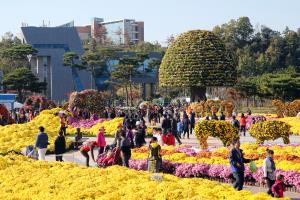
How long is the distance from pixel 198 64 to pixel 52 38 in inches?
1880

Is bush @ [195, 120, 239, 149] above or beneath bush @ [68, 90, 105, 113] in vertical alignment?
beneath

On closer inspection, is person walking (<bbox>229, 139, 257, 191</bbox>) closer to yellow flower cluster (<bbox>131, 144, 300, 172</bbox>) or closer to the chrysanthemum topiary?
yellow flower cluster (<bbox>131, 144, 300, 172</bbox>)

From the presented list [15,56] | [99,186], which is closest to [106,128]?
[99,186]

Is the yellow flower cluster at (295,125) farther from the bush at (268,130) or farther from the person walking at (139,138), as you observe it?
the person walking at (139,138)

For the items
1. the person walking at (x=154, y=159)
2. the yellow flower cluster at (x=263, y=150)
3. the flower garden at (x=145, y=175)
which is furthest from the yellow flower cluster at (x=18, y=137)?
the yellow flower cluster at (x=263, y=150)

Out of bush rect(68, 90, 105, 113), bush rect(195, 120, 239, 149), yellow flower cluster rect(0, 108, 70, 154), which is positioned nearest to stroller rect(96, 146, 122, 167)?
bush rect(195, 120, 239, 149)

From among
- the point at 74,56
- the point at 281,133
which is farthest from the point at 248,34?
the point at 281,133

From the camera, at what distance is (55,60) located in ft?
306

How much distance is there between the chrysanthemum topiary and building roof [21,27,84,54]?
145 feet

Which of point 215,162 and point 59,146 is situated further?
point 59,146

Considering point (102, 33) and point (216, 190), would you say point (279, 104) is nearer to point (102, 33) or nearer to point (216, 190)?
point (216, 190)

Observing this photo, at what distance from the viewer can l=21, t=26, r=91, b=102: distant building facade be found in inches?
3656

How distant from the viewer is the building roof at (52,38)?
9606 cm

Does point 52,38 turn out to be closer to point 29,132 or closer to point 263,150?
point 29,132
